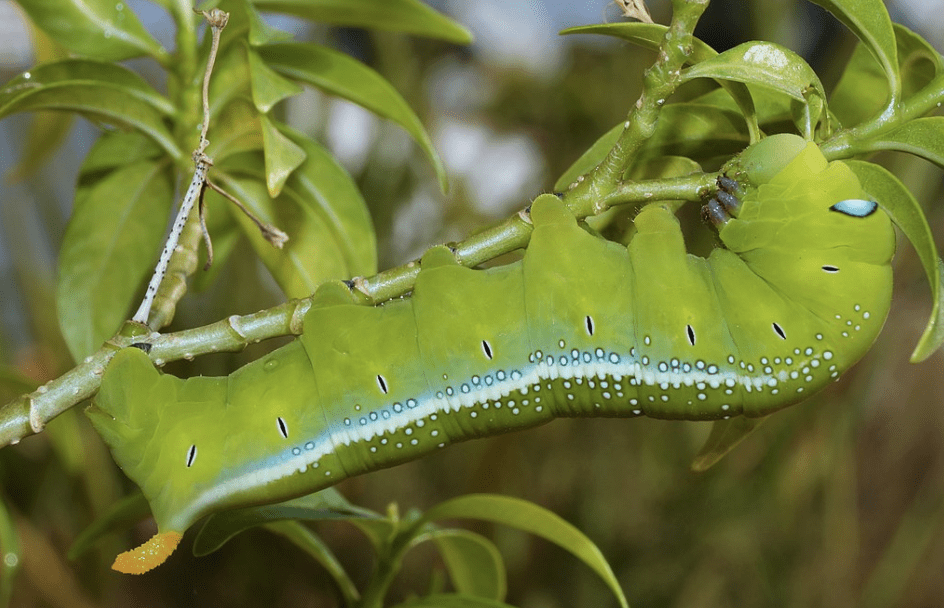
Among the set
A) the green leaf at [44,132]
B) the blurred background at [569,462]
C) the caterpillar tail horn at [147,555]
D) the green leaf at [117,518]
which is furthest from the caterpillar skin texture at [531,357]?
the blurred background at [569,462]

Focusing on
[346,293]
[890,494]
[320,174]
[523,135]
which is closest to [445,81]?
[523,135]

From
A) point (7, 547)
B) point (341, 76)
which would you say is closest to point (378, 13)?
point (341, 76)

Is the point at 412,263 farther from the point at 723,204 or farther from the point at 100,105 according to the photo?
the point at 100,105

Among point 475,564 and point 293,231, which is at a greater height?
point 293,231

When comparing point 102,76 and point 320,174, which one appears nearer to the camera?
point 102,76

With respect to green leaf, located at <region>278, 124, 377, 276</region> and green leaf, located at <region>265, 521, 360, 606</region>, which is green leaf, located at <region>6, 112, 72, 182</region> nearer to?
green leaf, located at <region>278, 124, 377, 276</region>

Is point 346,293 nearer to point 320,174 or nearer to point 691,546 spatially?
point 320,174
